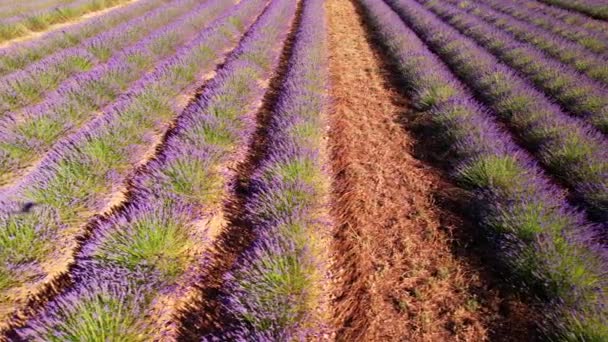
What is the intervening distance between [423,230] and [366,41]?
753 cm

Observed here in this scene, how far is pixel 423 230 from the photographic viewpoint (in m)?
3.11

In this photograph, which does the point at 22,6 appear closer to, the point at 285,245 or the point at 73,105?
the point at 73,105

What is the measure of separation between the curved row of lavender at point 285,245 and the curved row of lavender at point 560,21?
6521 millimetres

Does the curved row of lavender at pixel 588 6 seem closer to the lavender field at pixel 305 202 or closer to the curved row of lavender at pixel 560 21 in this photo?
the curved row of lavender at pixel 560 21

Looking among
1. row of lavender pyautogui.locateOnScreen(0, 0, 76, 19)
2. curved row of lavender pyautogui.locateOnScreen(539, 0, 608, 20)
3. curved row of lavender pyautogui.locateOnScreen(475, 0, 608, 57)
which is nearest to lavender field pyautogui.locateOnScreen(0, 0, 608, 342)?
curved row of lavender pyautogui.locateOnScreen(475, 0, 608, 57)

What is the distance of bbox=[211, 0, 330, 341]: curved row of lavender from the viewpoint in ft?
6.86

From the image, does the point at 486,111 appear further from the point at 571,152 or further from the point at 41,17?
the point at 41,17

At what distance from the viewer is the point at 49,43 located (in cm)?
769

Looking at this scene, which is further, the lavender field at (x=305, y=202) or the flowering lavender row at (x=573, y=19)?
the flowering lavender row at (x=573, y=19)

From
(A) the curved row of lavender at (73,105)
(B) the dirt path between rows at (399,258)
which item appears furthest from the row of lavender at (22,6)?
(B) the dirt path between rows at (399,258)

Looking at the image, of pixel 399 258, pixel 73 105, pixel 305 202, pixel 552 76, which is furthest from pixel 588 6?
pixel 73 105

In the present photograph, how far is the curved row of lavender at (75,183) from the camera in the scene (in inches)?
100

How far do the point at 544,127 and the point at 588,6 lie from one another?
32.2ft

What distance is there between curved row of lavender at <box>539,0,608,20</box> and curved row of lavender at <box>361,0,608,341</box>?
841 cm
